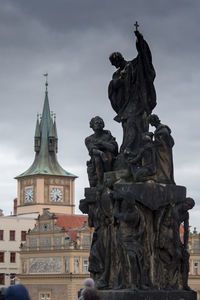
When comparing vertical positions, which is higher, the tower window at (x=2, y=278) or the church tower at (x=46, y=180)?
the church tower at (x=46, y=180)

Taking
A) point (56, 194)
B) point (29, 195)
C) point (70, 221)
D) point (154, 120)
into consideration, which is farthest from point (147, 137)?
point (56, 194)

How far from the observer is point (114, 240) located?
456 inches

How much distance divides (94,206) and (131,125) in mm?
1500

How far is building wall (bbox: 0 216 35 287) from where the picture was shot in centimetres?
7538

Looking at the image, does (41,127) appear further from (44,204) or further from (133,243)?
(133,243)

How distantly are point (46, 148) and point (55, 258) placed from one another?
94.9 feet

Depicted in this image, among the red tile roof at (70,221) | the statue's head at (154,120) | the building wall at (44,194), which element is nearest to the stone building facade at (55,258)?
the red tile roof at (70,221)

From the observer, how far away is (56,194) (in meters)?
91.8

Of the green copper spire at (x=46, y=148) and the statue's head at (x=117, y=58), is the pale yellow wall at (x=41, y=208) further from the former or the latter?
the statue's head at (x=117, y=58)

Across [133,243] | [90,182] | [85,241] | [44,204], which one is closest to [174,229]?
[133,243]

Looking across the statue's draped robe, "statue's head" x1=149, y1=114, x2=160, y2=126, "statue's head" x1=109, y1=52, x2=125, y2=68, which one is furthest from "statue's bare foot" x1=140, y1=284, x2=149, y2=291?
"statue's head" x1=109, y1=52, x2=125, y2=68

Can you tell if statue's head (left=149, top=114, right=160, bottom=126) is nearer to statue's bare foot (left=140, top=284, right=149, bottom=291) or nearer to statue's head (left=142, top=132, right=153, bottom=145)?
statue's head (left=142, top=132, right=153, bottom=145)

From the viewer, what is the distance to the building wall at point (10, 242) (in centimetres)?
7538

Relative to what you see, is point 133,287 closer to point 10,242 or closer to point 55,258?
point 55,258
